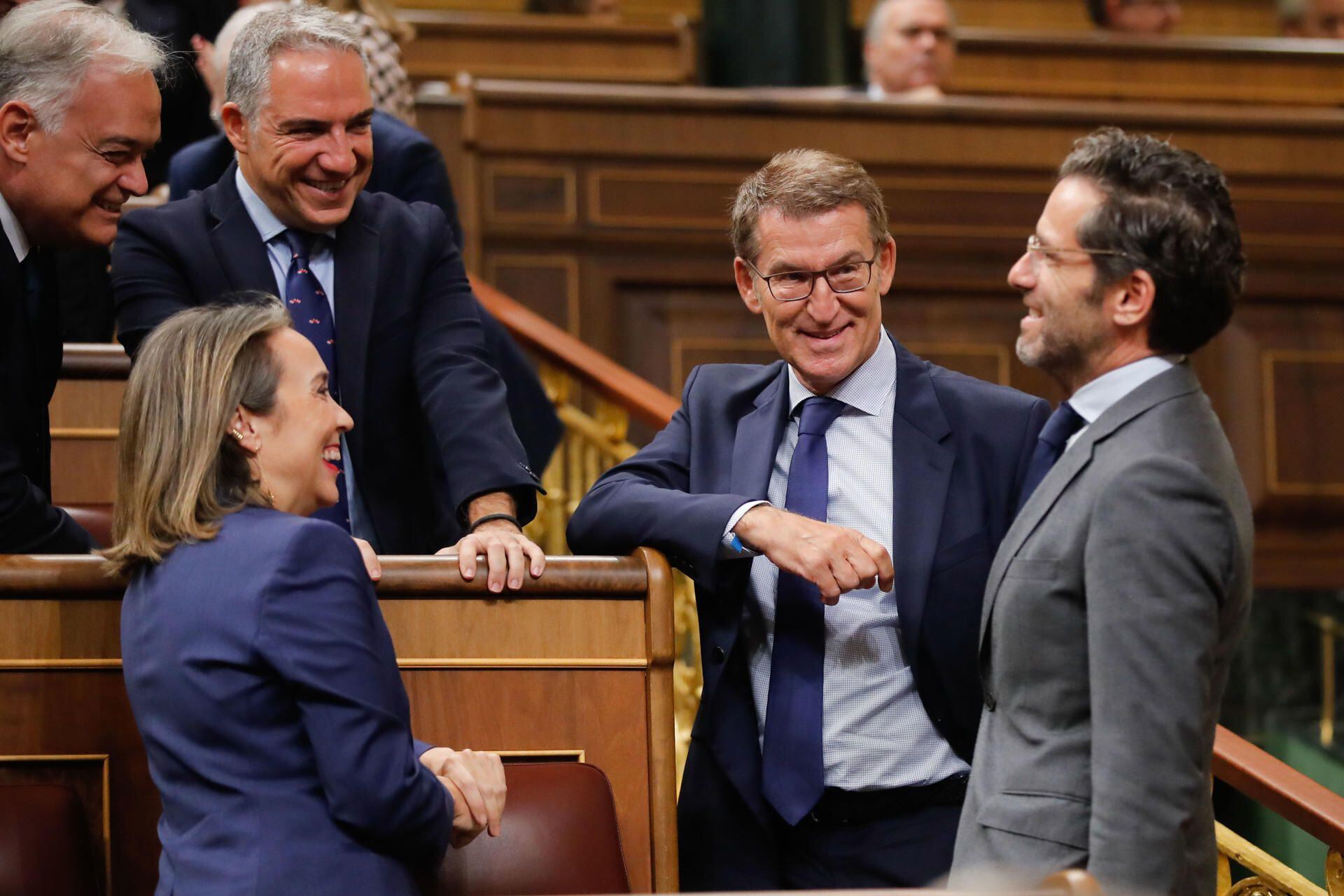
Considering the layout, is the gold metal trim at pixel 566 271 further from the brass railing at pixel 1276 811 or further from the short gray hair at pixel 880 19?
the brass railing at pixel 1276 811

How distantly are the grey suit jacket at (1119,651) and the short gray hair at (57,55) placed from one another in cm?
149

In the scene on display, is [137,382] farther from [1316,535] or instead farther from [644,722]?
[1316,535]

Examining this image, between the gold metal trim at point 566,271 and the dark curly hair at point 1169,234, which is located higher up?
the dark curly hair at point 1169,234

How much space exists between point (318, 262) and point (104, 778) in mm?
838

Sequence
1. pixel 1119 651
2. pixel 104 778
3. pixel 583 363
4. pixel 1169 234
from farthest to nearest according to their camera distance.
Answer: pixel 583 363 < pixel 104 778 < pixel 1169 234 < pixel 1119 651

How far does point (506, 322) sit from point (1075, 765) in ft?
9.67

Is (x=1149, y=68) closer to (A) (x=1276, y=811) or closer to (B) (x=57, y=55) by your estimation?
(A) (x=1276, y=811)

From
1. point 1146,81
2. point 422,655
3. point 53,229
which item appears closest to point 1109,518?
point 422,655

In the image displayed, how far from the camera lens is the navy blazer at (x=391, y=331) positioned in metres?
2.41

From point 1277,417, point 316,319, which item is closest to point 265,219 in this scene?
point 316,319

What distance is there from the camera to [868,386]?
7.20 feet

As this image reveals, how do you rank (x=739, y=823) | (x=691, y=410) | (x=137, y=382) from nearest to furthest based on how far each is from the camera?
(x=137, y=382)
(x=739, y=823)
(x=691, y=410)

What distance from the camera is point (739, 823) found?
212 centimetres

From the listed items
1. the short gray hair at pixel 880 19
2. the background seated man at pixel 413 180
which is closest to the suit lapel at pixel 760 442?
the background seated man at pixel 413 180
